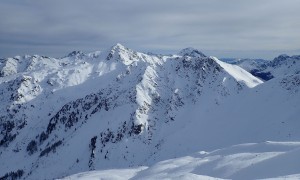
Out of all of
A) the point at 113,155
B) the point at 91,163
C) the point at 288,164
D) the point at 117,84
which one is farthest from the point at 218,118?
the point at 288,164

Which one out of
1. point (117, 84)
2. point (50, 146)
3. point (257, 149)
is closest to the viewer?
point (257, 149)

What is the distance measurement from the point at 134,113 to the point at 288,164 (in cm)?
11507

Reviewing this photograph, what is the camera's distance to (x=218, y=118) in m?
144

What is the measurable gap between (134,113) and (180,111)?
20634 millimetres

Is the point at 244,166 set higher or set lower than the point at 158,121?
higher

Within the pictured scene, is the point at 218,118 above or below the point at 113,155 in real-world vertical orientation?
above

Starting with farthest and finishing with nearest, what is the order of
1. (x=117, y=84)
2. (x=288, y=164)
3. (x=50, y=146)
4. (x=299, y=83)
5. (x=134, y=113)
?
(x=117, y=84)
(x=50, y=146)
(x=134, y=113)
(x=299, y=83)
(x=288, y=164)

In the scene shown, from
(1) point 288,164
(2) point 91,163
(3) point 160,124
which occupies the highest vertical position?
(1) point 288,164

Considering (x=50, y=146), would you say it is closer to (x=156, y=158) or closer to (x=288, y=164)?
(x=156, y=158)

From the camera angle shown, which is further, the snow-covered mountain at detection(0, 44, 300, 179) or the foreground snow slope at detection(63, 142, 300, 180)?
the snow-covered mountain at detection(0, 44, 300, 179)

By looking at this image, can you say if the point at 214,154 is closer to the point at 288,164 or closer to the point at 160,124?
the point at 288,164

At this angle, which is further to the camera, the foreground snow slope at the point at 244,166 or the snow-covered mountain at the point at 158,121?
Result: the snow-covered mountain at the point at 158,121

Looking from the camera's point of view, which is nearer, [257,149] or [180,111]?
[257,149]

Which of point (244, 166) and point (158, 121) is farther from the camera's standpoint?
point (158, 121)
